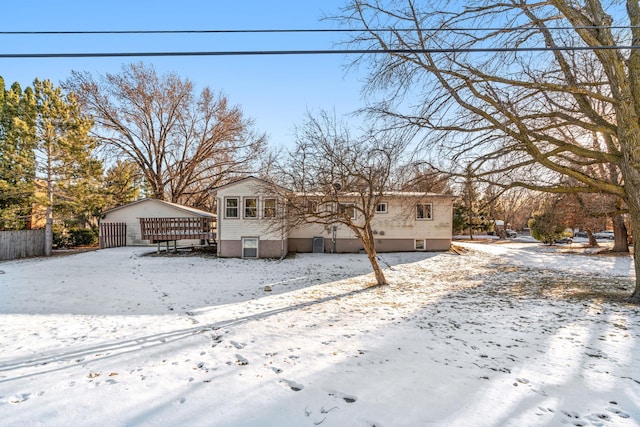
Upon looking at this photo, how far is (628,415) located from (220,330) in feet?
18.8

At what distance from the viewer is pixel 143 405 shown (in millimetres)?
3320

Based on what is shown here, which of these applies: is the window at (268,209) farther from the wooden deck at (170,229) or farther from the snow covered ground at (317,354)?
the snow covered ground at (317,354)

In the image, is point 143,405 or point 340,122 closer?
point 143,405

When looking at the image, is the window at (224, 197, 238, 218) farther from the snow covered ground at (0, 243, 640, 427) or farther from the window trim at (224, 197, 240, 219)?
the snow covered ground at (0, 243, 640, 427)

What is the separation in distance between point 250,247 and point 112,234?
11.1m

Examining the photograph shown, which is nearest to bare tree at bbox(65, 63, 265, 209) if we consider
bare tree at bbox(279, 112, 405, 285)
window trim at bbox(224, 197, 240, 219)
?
window trim at bbox(224, 197, 240, 219)

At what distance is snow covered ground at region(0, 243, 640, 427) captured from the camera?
322cm

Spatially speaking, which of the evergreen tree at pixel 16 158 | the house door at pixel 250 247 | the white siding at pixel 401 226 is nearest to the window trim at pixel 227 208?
the house door at pixel 250 247

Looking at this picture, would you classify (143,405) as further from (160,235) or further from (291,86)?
(160,235)

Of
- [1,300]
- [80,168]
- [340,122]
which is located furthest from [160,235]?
[340,122]

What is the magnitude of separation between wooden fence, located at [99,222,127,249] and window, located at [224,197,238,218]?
996cm

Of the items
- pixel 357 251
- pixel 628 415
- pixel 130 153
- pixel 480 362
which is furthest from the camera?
pixel 130 153

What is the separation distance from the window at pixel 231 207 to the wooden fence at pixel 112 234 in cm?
996

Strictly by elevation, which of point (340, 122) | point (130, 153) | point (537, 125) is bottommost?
point (537, 125)
